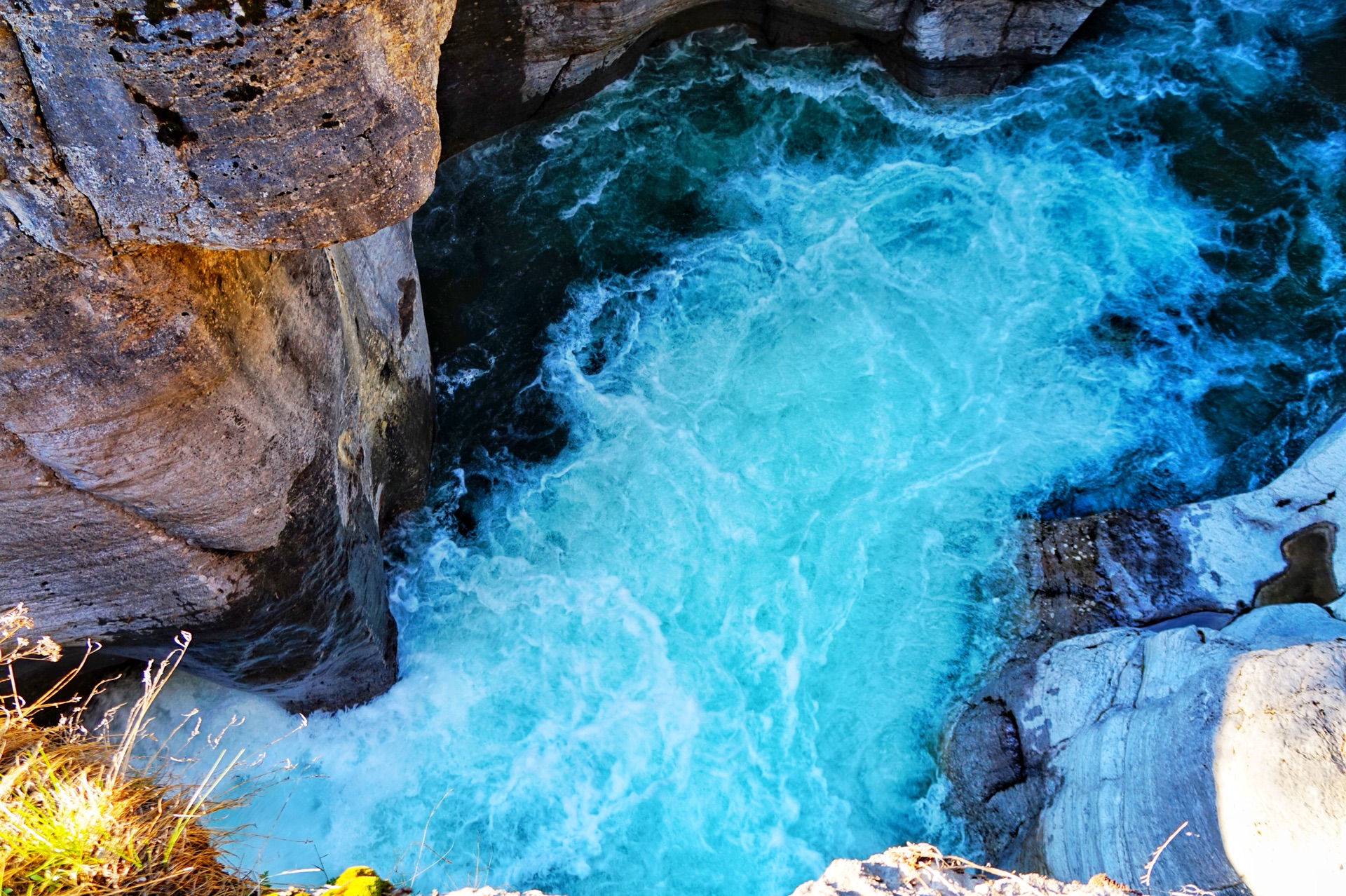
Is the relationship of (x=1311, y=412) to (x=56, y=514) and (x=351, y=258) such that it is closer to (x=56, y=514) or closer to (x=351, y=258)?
(x=351, y=258)

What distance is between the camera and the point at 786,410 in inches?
327

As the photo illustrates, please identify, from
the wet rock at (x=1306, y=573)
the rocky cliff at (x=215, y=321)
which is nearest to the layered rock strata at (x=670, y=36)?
the rocky cliff at (x=215, y=321)

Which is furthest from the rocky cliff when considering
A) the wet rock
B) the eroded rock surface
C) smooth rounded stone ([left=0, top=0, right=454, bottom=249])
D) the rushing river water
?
the wet rock

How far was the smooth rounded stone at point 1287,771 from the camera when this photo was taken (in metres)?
4.03

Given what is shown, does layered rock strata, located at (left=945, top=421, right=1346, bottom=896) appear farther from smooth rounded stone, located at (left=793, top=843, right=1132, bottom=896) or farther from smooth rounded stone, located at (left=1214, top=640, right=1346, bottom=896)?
smooth rounded stone, located at (left=793, top=843, right=1132, bottom=896)

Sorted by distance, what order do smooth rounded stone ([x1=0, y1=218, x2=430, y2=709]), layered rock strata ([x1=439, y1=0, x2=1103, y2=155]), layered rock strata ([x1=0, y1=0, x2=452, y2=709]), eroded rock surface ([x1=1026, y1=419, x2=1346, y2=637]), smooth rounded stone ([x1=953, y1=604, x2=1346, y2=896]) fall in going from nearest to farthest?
layered rock strata ([x1=0, y1=0, x2=452, y2=709]) < smooth rounded stone ([x1=0, y1=218, x2=430, y2=709]) < smooth rounded stone ([x1=953, y1=604, x2=1346, y2=896]) < eroded rock surface ([x1=1026, y1=419, x2=1346, y2=637]) < layered rock strata ([x1=439, y1=0, x2=1103, y2=155])

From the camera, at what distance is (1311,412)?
317 inches

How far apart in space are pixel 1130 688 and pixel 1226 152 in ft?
22.4

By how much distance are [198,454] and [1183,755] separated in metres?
5.59

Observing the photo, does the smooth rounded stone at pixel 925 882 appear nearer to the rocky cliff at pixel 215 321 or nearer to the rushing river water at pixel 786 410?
the rushing river water at pixel 786 410

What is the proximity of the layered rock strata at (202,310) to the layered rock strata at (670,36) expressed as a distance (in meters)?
3.44

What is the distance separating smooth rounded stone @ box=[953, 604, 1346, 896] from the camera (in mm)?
4262

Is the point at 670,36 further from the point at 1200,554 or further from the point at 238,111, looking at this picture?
the point at 238,111

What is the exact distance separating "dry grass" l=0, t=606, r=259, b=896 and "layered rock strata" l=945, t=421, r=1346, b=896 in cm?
457
